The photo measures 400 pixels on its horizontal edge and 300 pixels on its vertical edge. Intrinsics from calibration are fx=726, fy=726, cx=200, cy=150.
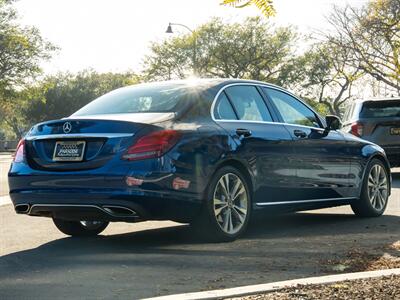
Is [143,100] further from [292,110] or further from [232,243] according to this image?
[292,110]

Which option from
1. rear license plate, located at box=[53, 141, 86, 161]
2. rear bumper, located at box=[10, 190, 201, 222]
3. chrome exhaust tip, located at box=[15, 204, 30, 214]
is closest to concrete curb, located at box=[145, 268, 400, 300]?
rear bumper, located at box=[10, 190, 201, 222]

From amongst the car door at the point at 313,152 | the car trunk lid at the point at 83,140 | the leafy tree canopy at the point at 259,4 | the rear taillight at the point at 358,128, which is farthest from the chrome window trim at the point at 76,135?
the rear taillight at the point at 358,128

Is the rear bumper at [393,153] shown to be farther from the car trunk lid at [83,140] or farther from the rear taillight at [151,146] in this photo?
the rear taillight at [151,146]

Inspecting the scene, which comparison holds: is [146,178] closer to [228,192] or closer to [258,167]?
[228,192]

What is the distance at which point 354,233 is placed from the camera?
7469mm

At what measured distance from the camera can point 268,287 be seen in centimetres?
457

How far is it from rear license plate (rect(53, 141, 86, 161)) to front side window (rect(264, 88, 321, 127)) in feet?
7.97

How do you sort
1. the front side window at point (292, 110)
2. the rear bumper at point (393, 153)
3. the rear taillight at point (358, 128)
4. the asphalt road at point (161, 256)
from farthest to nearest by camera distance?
the rear taillight at point (358, 128) → the rear bumper at point (393, 153) → the front side window at point (292, 110) → the asphalt road at point (161, 256)

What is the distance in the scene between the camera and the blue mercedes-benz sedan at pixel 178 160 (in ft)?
20.2

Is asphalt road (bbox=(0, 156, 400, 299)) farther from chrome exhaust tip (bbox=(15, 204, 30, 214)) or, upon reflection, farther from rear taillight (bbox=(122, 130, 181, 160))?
rear taillight (bbox=(122, 130, 181, 160))

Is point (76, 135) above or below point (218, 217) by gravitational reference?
above

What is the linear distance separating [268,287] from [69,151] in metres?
2.50

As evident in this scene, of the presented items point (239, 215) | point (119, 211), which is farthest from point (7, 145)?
point (119, 211)

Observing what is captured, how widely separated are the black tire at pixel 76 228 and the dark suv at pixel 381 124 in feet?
26.6
